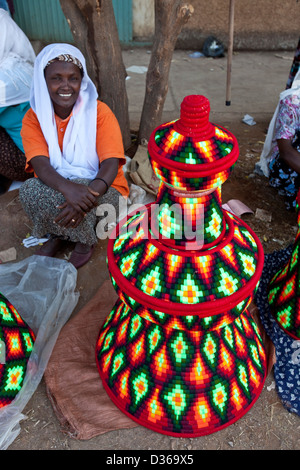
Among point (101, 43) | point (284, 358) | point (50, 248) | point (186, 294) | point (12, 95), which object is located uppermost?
point (101, 43)

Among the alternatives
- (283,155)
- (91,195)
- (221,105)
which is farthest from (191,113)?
(221,105)

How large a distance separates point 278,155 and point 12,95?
2.19 meters

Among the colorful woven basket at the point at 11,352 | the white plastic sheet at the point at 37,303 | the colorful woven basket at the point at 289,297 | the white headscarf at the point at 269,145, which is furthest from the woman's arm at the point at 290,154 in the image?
the colorful woven basket at the point at 11,352

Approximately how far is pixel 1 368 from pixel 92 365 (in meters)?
0.48

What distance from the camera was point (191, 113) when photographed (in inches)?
52.9

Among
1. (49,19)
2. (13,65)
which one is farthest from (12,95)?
(49,19)

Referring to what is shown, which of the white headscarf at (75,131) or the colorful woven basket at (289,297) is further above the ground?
the white headscarf at (75,131)

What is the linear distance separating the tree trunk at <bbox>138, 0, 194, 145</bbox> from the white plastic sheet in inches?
63.1

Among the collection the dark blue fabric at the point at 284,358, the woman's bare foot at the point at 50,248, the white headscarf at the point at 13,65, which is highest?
the white headscarf at the point at 13,65

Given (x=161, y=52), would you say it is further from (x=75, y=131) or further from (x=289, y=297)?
(x=289, y=297)

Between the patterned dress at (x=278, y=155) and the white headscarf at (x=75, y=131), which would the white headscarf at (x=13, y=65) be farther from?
the patterned dress at (x=278, y=155)

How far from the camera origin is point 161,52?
319 cm

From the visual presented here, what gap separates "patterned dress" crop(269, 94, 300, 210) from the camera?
296 centimetres

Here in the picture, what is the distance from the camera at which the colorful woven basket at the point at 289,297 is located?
212 cm
